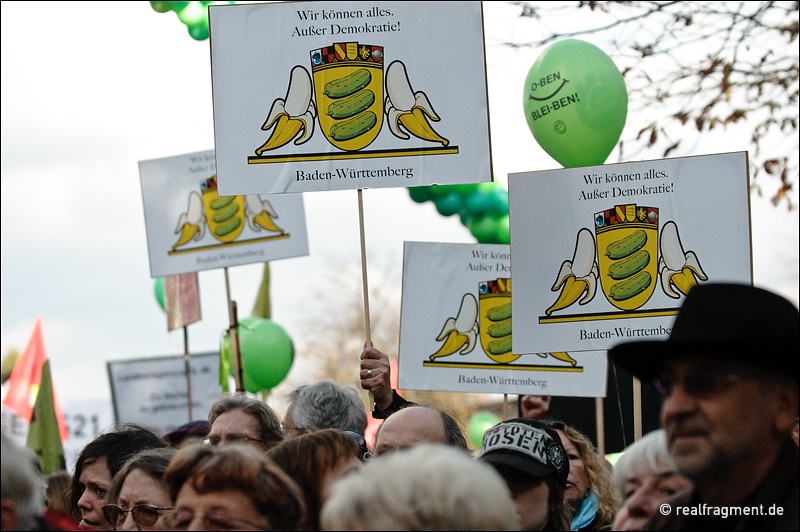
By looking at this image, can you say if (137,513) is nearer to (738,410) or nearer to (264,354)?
(738,410)

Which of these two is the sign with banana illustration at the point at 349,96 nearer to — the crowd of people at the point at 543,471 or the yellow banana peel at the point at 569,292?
the yellow banana peel at the point at 569,292

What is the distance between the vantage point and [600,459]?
16.8 feet

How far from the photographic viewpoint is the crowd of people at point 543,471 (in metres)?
2.66

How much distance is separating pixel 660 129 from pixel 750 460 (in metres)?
6.61

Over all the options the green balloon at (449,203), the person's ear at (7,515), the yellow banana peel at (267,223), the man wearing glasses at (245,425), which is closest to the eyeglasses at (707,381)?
the person's ear at (7,515)

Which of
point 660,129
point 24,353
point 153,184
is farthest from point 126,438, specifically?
point 24,353

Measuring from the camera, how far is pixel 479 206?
1054 centimetres

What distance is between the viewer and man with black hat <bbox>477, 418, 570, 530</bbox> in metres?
3.80

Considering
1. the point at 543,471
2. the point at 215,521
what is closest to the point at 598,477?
the point at 543,471

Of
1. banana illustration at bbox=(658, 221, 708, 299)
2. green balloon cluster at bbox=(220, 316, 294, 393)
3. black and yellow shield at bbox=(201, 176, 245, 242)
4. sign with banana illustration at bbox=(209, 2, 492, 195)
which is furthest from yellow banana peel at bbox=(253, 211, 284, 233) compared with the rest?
banana illustration at bbox=(658, 221, 708, 299)

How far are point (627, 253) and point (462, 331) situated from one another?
1.99 metres

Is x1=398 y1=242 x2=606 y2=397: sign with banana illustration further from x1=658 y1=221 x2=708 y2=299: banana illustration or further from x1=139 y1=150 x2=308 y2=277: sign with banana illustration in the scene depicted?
x1=658 y1=221 x2=708 y2=299: banana illustration

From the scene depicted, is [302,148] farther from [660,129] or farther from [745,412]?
[660,129]

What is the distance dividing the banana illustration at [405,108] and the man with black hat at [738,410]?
271cm
